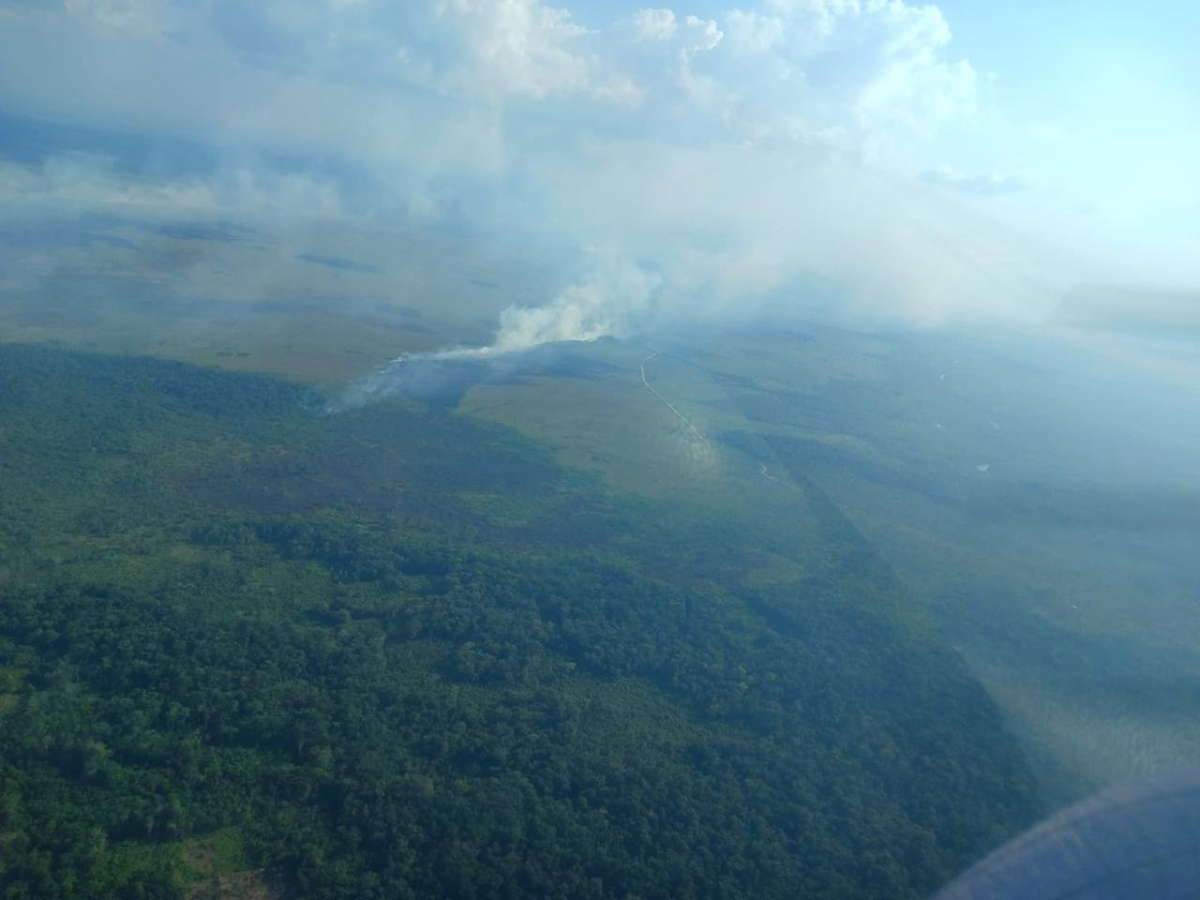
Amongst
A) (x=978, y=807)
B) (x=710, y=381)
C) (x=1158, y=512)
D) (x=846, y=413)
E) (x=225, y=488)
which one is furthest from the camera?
(x=710, y=381)

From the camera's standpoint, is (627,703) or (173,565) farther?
(173,565)

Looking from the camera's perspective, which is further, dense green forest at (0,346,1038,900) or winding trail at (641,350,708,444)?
winding trail at (641,350,708,444)

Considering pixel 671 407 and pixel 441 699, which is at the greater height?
pixel 671 407

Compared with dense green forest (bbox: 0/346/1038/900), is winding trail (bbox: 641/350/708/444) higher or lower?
higher

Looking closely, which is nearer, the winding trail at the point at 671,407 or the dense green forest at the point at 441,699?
the dense green forest at the point at 441,699

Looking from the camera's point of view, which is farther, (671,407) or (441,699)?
(671,407)

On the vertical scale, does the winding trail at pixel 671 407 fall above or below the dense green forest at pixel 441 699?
above

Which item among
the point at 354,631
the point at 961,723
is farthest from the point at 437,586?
the point at 961,723

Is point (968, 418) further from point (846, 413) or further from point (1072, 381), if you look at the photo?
point (1072, 381)
